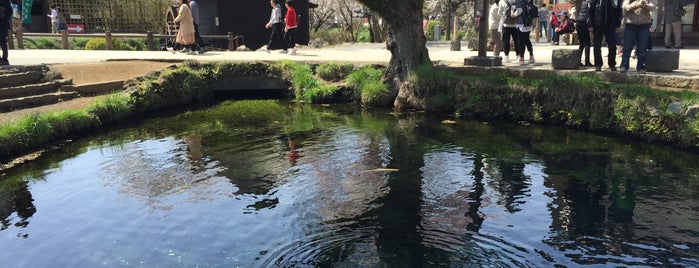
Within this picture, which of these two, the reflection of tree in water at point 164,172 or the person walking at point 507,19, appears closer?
the reflection of tree in water at point 164,172

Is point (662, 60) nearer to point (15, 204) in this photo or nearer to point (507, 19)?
point (507, 19)

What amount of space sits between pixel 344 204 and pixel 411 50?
6720mm

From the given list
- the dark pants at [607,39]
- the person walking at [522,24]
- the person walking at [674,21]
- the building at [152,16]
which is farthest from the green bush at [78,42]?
the person walking at [674,21]

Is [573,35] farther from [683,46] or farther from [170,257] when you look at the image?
[170,257]

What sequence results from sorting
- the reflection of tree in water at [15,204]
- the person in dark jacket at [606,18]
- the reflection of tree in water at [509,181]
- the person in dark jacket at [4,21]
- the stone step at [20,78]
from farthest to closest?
the person in dark jacket at [4,21] < the stone step at [20,78] < the person in dark jacket at [606,18] < the reflection of tree in water at [509,181] < the reflection of tree in water at [15,204]

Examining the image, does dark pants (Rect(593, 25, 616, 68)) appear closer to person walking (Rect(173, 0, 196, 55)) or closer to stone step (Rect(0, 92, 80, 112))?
stone step (Rect(0, 92, 80, 112))

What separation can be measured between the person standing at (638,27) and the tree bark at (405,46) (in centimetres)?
394

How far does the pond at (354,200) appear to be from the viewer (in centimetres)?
518

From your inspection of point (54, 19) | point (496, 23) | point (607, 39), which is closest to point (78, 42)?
point (54, 19)

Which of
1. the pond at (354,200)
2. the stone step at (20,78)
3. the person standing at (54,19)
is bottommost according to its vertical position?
the pond at (354,200)

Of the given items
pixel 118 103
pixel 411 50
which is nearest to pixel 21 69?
pixel 118 103

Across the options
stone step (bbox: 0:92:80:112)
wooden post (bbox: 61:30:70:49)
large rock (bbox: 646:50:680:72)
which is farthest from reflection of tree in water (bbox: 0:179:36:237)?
wooden post (bbox: 61:30:70:49)

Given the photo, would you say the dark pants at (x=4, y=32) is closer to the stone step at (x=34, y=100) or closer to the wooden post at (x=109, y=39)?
the stone step at (x=34, y=100)

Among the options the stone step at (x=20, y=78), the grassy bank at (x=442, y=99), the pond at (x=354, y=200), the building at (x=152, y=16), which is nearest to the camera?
the pond at (x=354, y=200)
